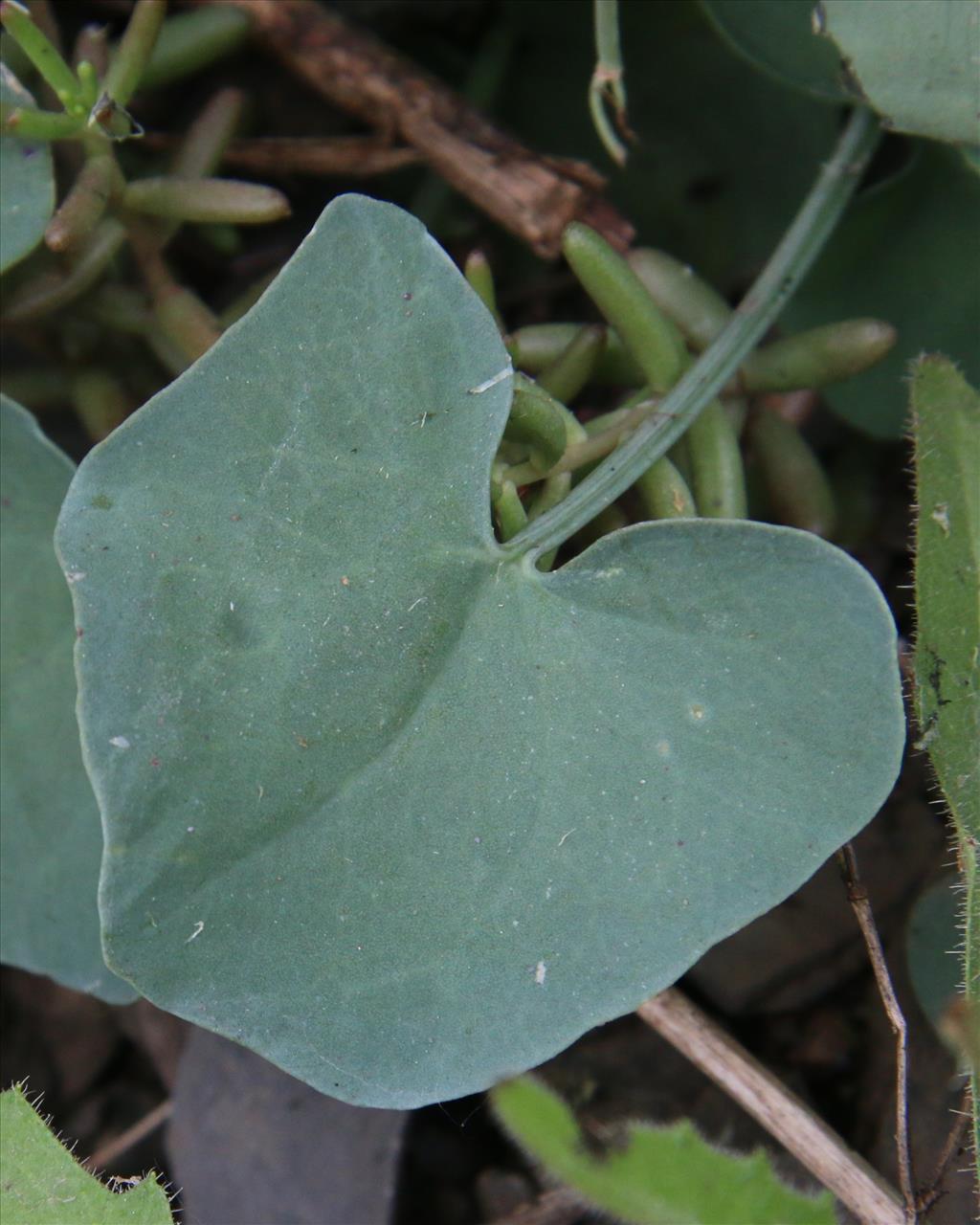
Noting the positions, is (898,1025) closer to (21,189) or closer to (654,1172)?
(654,1172)

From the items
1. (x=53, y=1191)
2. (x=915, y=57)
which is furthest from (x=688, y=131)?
(x=53, y=1191)

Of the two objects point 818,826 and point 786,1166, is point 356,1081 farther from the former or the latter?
point 786,1166

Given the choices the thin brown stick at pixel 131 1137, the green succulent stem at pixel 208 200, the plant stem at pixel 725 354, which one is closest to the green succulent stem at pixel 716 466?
the plant stem at pixel 725 354

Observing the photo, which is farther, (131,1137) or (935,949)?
(131,1137)

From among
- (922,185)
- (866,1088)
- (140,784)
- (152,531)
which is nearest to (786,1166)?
(866,1088)

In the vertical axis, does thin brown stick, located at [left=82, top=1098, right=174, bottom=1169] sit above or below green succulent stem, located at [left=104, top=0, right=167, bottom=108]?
below

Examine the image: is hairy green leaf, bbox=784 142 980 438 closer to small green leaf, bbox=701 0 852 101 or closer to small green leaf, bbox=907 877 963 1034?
small green leaf, bbox=701 0 852 101

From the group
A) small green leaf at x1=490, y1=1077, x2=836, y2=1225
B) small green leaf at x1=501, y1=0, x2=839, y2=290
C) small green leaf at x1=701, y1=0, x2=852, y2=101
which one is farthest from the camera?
small green leaf at x1=501, y1=0, x2=839, y2=290

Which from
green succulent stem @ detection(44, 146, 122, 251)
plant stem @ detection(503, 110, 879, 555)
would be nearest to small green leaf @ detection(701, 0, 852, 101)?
plant stem @ detection(503, 110, 879, 555)
